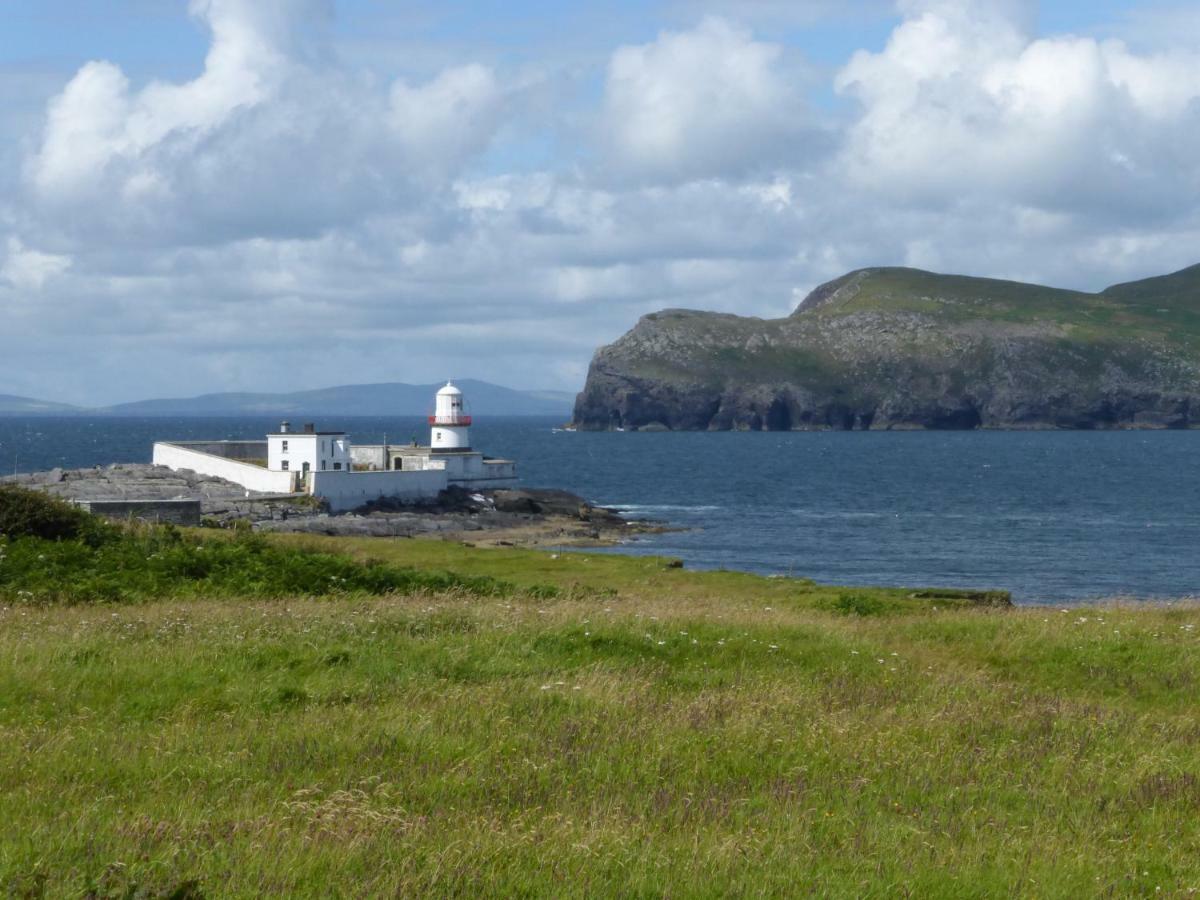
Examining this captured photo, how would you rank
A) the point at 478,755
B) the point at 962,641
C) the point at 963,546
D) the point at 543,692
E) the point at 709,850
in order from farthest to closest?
the point at 963,546, the point at 962,641, the point at 543,692, the point at 478,755, the point at 709,850

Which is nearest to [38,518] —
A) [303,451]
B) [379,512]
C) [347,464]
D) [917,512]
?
[379,512]

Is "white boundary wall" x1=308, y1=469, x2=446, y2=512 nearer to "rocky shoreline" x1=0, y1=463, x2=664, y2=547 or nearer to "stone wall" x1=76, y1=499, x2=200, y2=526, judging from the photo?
"rocky shoreline" x1=0, y1=463, x2=664, y2=547

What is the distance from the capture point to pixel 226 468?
78.3 meters

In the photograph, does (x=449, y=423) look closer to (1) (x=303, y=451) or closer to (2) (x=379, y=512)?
(1) (x=303, y=451)

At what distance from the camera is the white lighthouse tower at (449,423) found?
87.3 meters

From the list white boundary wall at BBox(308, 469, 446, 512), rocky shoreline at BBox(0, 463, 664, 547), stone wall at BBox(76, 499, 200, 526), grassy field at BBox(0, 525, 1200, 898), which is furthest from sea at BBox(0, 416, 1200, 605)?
grassy field at BBox(0, 525, 1200, 898)

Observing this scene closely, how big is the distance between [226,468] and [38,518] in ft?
177

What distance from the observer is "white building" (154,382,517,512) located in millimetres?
73062

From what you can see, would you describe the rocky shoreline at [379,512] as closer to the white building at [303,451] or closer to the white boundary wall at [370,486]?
the white boundary wall at [370,486]

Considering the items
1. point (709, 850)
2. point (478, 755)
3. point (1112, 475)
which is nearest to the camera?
point (709, 850)

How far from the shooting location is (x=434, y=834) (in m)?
8.42

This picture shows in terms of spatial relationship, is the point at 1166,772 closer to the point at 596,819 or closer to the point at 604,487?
the point at 596,819

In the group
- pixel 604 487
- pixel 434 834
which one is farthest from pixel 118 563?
pixel 604 487

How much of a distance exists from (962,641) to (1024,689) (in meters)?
4.58
